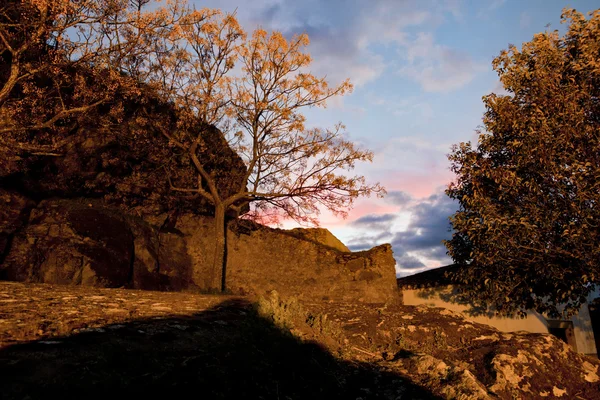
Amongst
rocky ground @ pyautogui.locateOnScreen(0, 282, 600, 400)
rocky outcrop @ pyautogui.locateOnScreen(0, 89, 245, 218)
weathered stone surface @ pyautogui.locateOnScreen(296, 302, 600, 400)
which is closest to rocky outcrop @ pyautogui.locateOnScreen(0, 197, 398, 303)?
rocky outcrop @ pyautogui.locateOnScreen(0, 89, 245, 218)

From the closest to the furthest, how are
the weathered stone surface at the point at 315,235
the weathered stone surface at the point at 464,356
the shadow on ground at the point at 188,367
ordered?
the shadow on ground at the point at 188,367 → the weathered stone surface at the point at 464,356 → the weathered stone surface at the point at 315,235

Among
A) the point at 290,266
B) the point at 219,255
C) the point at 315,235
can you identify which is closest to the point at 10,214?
the point at 219,255

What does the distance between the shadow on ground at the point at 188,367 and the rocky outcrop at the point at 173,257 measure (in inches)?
391

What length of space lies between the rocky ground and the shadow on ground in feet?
0.05

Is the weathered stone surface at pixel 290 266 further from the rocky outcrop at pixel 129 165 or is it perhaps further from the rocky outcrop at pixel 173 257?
the rocky outcrop at pixel 129 165

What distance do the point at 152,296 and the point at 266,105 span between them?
35.4 ft

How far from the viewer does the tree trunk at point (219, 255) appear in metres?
17.4

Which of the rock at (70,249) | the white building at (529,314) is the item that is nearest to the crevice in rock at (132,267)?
the rock at (70,249)

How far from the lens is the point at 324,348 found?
249 inches

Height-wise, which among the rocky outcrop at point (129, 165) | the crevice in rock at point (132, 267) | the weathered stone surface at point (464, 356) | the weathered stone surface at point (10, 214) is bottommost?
the weathered stone surface at point (464, 356)

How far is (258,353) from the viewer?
18.3ft

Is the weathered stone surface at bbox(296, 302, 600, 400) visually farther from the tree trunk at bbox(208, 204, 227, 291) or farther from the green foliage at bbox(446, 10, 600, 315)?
the tree trunk at bbox(208, 204, 227, 291)

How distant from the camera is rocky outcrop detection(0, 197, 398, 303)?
1461 centimetres

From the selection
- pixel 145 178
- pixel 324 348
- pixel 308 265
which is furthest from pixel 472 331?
pixel 145 178
